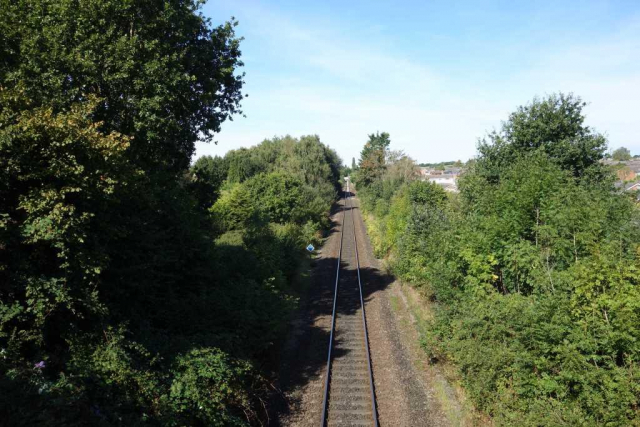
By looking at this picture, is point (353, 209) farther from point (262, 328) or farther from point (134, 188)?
point (134, 188)

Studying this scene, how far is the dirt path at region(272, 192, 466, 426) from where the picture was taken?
10367 millimetres

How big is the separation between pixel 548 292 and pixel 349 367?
6.38 m

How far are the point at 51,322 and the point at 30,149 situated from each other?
3347 mm

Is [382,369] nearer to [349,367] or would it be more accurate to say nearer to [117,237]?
[349,367]

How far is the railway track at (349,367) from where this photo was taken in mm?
10273

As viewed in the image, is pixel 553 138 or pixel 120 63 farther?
pixel 553 138

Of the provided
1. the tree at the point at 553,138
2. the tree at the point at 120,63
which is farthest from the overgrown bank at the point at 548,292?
the tree at the point at 120,63

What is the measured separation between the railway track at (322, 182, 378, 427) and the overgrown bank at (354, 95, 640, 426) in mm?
2512

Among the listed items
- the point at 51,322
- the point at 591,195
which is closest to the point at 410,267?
→ the point at 591,195

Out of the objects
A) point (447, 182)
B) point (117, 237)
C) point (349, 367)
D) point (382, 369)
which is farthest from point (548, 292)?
point (447, 182)

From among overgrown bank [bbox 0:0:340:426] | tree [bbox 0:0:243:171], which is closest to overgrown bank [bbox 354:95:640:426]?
overgrown bank [bbox 0:0:340:426]

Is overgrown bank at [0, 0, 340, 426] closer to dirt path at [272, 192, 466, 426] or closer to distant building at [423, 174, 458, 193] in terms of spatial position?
Answer: dirt path at [272, 192, 466, 426]

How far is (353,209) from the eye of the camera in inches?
2474

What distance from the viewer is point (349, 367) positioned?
12758 millimetres
